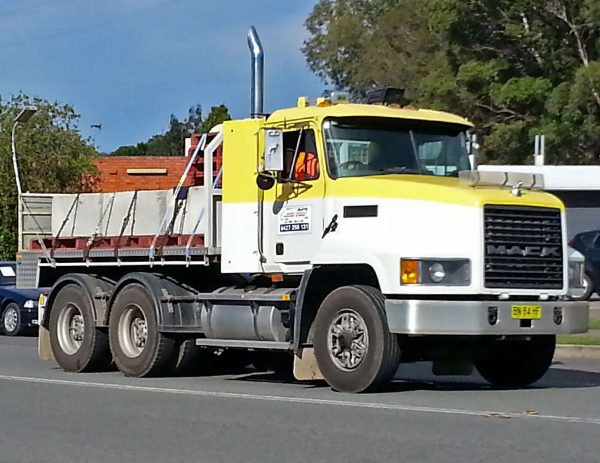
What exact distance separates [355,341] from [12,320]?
560 inches

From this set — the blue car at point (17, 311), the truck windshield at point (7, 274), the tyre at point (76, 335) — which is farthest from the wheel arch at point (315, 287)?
the truck windshield at point (7, 274)

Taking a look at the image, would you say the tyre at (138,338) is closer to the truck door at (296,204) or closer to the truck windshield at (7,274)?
the truck door at (296,204)

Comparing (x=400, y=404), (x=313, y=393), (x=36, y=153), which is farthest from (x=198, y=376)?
(x=36, y=153)

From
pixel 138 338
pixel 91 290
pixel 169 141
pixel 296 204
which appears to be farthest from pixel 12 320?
pixel 169 141

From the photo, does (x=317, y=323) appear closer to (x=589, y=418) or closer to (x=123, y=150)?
(x=589, y=418)

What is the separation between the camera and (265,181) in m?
14.3

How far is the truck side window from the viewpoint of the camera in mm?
14047

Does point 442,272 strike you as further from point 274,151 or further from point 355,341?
point 274,151

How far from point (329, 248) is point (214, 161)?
2521 mm

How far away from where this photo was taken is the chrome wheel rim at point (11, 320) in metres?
25.9

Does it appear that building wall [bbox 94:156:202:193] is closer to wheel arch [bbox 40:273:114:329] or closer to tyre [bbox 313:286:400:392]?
wheel arch [bbox 40:273:114:329]

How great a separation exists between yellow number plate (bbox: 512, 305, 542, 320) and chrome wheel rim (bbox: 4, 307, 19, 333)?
15065mm

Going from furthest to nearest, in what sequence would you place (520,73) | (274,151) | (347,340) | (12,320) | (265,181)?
(520,73) → (12,320) → (265,181) → (274,151) → (347,340)

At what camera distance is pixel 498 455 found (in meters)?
9.29
